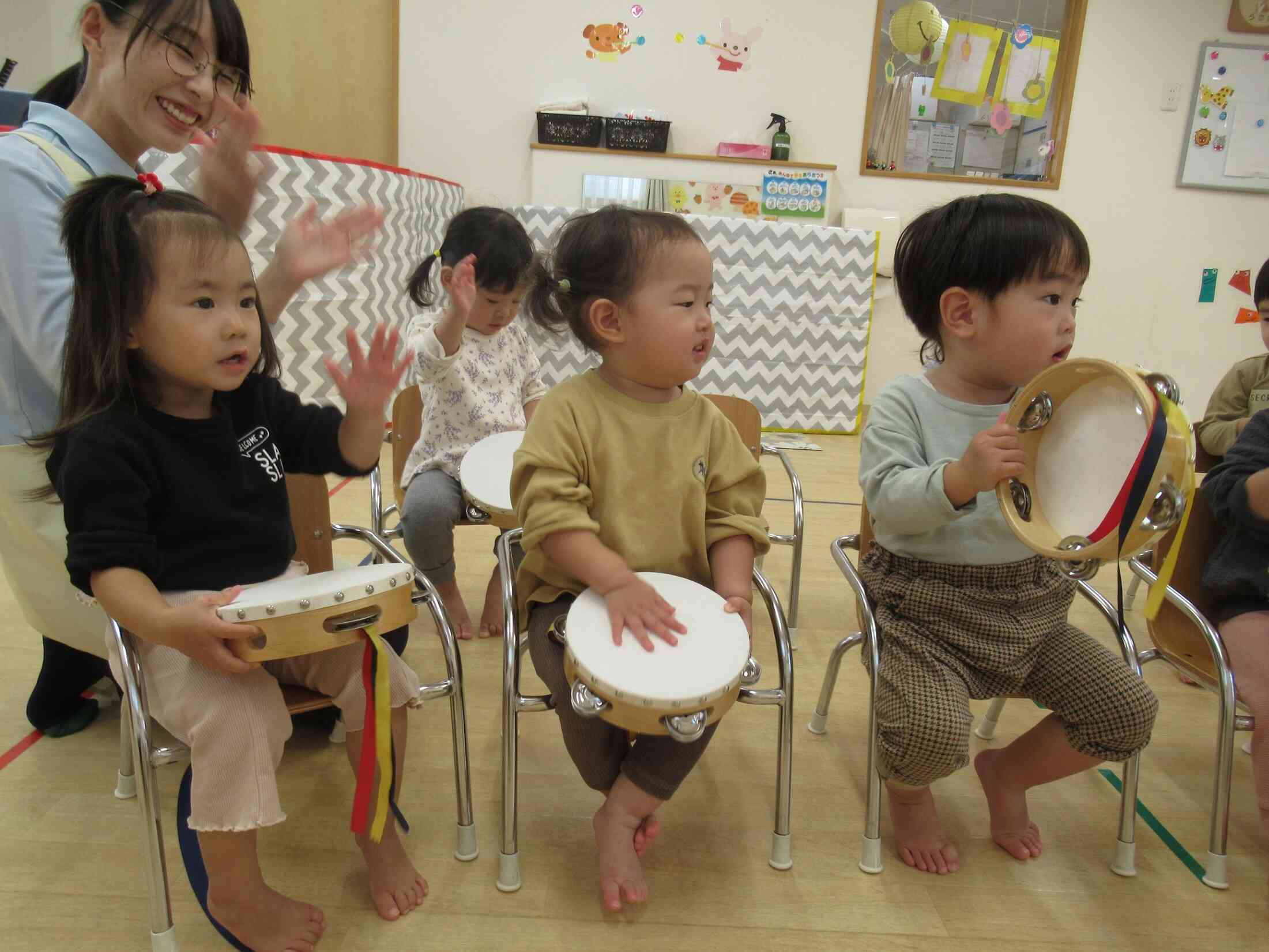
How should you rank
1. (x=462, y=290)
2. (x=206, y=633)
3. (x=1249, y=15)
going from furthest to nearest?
(x=1249, y=15) < (x=462, y=290) < (x=206, y=633)

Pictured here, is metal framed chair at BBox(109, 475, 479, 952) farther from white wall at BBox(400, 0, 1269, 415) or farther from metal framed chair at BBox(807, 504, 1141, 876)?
white wall at BBox(400, 0, 1269, 415)

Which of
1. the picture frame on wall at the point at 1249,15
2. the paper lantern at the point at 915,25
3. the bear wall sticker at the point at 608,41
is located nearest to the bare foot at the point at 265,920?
the bear wall sticker at the point at 608,41

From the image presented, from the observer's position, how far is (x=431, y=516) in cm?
195

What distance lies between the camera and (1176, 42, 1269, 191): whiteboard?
4.85 metres

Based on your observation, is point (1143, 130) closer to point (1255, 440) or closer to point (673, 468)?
point (1255, 440)

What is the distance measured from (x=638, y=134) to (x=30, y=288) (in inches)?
157

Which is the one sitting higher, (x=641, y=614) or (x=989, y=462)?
(x=989, y=462)

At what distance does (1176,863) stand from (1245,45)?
5.30 m

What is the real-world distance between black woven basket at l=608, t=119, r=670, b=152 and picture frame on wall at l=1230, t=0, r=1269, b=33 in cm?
331

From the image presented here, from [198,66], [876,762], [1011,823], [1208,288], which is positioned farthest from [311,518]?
[1208,288]

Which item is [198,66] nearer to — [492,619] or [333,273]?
[492,619]

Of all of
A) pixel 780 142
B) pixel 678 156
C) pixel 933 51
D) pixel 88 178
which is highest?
pixel 933 51

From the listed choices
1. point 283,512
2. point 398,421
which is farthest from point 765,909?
point 398,421

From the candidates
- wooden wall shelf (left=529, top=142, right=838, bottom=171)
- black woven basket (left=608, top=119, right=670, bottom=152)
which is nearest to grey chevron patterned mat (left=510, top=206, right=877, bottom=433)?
wooden wall shelf (left=529, top=142, right=838, bottom=171)
